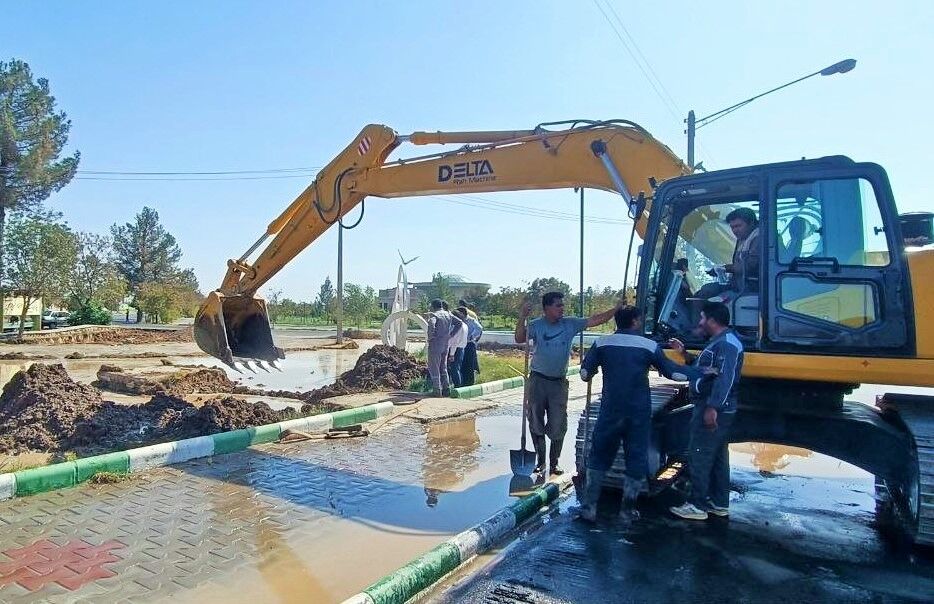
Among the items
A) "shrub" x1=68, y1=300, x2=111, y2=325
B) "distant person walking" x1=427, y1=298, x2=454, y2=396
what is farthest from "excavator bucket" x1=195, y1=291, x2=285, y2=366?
"shrub" x1=68, y1=300, x2=111, y2=325

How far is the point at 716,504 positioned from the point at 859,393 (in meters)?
10.6

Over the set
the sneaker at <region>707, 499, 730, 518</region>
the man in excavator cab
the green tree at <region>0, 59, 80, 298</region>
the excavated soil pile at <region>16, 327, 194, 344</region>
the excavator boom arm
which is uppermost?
the green tree at <region>0, 59, 80, 298</region>

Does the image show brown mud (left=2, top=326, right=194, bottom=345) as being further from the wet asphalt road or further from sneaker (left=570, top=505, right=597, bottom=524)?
the wet asphalt road

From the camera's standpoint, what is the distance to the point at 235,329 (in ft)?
31.2

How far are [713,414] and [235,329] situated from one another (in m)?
7.03

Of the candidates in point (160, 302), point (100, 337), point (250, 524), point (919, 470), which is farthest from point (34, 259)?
point (919, 470)

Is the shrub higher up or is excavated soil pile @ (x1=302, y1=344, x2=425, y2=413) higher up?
the shrub

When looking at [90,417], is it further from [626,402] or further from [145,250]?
[145,250]

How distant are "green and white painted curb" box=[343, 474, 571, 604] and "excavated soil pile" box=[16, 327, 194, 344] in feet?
80.5

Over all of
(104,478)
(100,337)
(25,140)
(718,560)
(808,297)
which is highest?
(25,140)

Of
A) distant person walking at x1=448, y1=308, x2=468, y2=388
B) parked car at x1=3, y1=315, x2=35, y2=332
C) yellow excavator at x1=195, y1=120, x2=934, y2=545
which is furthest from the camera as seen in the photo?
parked car at x1=3, y1=315, x2=35, y2=332

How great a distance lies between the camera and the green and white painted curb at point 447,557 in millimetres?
3596

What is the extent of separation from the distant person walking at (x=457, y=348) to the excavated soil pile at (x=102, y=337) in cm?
1844

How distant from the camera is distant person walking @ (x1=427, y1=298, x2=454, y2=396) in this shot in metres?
11.2
